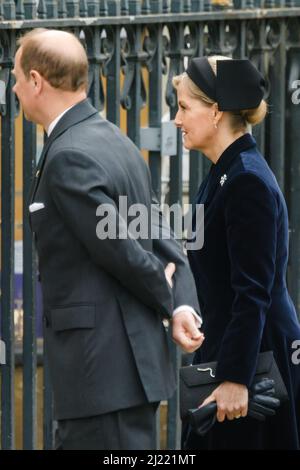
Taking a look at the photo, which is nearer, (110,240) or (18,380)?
(110,240)

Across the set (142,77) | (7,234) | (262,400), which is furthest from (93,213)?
(142,77)

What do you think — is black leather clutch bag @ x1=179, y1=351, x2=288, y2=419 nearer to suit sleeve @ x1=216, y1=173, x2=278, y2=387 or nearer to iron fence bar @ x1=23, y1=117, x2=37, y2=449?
suit sleeve @ x1=216, y1=173, x2=278, y2=387

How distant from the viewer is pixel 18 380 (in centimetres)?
1149

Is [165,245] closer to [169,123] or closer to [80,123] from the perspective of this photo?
[80,123]

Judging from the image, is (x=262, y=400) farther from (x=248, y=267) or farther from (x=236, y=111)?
(x=236, y=111)

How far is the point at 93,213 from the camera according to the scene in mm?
4973

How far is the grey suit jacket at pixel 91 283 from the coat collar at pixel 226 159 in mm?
371

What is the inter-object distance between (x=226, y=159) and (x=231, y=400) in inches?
33.8

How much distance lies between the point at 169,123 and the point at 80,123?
5.80 feet

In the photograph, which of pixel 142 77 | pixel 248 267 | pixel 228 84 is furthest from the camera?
pixel 142 77

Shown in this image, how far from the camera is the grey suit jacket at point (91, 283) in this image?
16.5ft
